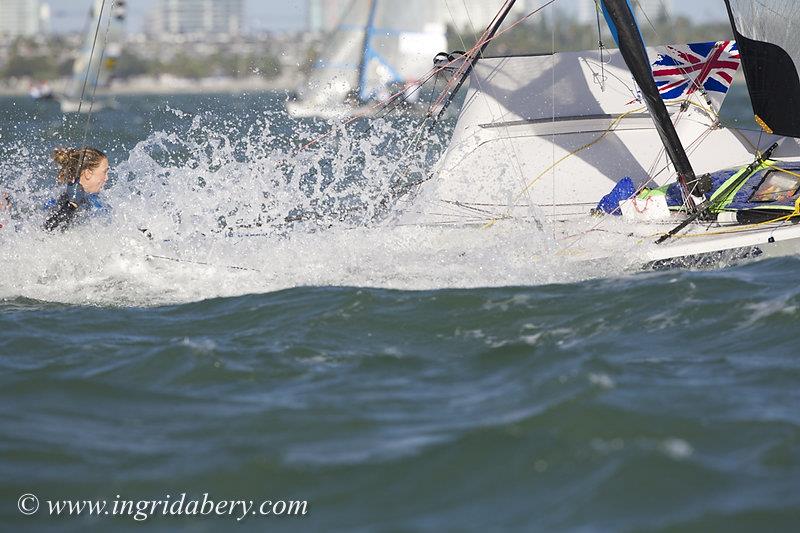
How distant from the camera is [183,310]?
237 inches

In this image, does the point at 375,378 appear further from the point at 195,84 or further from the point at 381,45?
the point at 195,84

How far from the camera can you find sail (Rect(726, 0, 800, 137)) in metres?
7.65

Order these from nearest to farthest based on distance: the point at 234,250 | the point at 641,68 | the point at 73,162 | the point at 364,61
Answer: the point at 234,250 < the point at 73,162 < the point at 641,68 < the point at 364,61

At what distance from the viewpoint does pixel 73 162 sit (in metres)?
7.05

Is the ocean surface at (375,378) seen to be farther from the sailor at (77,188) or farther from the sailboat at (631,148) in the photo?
the sailboat at (631,148)

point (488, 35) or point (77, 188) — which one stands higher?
point (488, 35)

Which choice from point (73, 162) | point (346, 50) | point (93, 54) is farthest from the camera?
point (93, 54)

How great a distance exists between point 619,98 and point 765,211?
96.8 inches

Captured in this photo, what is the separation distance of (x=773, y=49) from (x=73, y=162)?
467 cm

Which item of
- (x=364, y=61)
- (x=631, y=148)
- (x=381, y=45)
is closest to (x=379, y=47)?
(x=381, y=45)

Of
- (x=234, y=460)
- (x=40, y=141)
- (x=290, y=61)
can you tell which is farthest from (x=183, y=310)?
(x=290, y=61)

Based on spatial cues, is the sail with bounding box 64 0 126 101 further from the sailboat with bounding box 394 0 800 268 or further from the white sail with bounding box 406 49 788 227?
the sailboat with bounding box 394 0 800 268

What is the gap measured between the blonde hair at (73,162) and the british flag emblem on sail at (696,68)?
4342mm

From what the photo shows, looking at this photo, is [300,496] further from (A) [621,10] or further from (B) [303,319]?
(A) [621,10]
